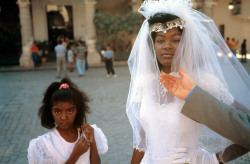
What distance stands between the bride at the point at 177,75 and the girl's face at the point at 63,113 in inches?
26.3

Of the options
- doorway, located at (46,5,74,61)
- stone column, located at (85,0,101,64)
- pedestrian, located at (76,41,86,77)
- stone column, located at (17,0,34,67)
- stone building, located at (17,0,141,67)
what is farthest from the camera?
doorway, located at (46,5,74,61)

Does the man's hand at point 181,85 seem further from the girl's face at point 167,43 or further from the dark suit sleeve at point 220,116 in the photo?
the girl's face at point 167,43

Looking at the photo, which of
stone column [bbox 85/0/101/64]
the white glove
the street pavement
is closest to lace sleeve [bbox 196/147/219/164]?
the white glove

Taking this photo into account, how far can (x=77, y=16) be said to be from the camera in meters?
19.4

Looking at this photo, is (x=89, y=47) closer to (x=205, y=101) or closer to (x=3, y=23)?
(x=3, y=23)

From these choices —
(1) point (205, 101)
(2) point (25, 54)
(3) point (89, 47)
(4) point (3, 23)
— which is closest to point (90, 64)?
(3) point (89, 47)

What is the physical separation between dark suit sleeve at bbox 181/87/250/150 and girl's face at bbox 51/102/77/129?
1.17 metres

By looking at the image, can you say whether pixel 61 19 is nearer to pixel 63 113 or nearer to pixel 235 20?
pixel 235 20

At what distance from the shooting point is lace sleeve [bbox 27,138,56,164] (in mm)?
1927

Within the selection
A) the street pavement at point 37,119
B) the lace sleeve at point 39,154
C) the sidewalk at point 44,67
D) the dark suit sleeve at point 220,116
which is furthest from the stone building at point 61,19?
the dark suit sleeve at point 220,116

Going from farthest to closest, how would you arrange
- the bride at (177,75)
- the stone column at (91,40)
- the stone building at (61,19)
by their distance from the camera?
the stone column at (91,40) → the stone building at (61,19) → the bride at (177,75)

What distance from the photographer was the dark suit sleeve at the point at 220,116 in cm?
116

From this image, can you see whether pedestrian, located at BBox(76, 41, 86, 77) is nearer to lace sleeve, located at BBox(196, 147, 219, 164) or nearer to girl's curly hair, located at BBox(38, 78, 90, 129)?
girl's curly hair, located at BBox(38, 78, 90, 129)

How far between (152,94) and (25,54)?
53.4 feet
